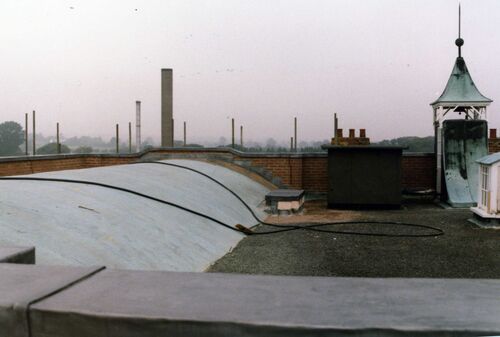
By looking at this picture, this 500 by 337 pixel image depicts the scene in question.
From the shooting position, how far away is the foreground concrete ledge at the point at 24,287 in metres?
2.04

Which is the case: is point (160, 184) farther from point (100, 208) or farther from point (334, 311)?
point (334, 311)

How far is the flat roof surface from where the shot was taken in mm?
7441

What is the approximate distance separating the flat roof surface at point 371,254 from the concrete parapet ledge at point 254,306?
5061 mm

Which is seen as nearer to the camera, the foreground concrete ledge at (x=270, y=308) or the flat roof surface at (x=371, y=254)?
the foreground concrete ledge at (x=270, y=308)

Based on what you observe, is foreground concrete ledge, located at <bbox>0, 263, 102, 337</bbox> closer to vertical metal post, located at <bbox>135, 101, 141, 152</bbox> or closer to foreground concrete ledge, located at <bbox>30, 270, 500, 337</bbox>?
foreground concrete ledge, located at <bbox>30, 270, 500, 337</bbox>

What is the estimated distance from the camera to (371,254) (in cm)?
866

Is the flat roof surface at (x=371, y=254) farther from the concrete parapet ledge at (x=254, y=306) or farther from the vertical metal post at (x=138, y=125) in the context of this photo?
the vertical metal post at (x=138, y=125)

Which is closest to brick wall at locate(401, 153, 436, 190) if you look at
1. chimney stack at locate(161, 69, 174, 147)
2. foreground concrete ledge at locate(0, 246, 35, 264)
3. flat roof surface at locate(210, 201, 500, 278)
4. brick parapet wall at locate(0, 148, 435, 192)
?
brick parapet wall at locate(0, 148, 435, 192)

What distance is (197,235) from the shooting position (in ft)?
28.7

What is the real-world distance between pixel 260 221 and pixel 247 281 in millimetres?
10153

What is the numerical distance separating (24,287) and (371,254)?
23.7 ft

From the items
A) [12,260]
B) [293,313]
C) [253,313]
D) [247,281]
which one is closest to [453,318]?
[293,313]

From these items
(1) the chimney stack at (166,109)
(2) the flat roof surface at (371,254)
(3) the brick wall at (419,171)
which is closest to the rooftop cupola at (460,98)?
(3) the brick wall at (419,171)

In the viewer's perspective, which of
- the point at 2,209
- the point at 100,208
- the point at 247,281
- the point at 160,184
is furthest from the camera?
the point at 160,184
